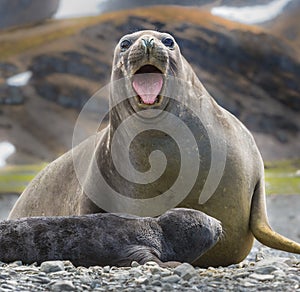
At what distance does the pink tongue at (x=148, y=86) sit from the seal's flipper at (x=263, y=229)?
1.35 m

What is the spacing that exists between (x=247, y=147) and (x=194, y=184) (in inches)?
29.3

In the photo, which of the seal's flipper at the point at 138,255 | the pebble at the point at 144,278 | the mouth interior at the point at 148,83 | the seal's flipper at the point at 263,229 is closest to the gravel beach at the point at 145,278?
the pebble at the point at 144,278

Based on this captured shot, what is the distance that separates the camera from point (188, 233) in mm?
5660

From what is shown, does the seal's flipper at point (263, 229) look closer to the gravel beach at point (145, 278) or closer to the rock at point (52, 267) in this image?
the gravel beach at point (145, 278)

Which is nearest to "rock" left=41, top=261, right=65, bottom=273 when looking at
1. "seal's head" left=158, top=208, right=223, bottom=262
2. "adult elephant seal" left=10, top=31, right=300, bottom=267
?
"seal's head" left=158, top=208, right=223, bottom=262

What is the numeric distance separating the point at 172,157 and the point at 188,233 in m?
Answer: 0.73

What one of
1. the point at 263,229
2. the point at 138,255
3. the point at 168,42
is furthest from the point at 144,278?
the point at 168,42

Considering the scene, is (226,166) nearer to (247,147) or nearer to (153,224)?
(247,147)

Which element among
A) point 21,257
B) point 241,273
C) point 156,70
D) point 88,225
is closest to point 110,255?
point 88,225

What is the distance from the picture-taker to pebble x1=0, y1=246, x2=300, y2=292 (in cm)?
445

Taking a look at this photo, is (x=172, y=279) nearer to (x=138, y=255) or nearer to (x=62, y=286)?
(x=62, y=286)

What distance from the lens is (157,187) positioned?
6.22 meters

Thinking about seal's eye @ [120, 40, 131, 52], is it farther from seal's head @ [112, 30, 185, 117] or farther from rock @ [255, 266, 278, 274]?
rock @ [255, 266, 278, 274]

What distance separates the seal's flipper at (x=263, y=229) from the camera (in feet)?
20.5
